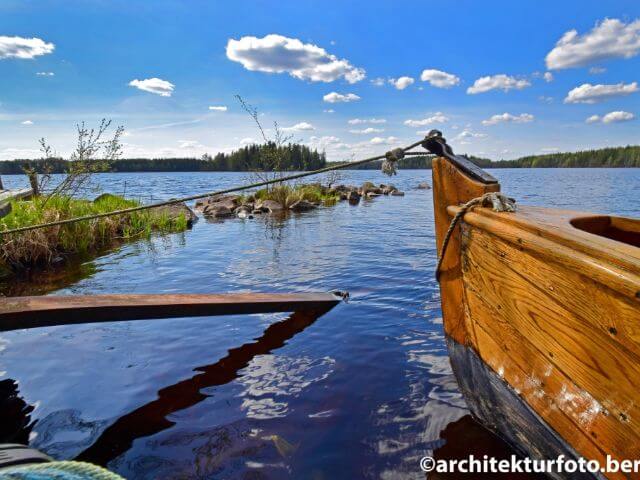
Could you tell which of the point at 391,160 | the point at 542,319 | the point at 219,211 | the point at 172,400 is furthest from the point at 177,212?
the point at 542,319

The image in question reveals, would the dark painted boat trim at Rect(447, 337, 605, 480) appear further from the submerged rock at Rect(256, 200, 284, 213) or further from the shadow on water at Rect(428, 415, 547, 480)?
the submerged rock at Rect(256, 200, 284, 213)

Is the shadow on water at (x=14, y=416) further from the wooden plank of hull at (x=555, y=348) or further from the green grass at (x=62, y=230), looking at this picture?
the green grass at (x=62, y=230)

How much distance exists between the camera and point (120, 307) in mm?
3092

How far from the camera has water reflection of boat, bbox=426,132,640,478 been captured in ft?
4.07

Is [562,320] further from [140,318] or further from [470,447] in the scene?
[140,318]

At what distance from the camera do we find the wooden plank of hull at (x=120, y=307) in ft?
9.39

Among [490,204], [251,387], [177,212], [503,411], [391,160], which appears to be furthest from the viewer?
[177,212]

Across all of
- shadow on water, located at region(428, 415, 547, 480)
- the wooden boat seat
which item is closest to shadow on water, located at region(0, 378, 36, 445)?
shadow on water, located at region(428, 415, 547, 480)

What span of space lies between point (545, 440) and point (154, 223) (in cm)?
1066

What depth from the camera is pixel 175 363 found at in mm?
3262

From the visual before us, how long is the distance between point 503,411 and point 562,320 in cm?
84

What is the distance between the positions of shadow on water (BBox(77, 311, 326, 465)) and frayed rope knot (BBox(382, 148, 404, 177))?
1.91m

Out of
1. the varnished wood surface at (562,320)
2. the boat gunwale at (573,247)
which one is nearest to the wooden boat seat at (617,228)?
the varnished wood surface at (562,320)

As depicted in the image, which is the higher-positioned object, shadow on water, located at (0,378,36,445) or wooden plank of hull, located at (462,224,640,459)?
wooden plank of hull, located at (462,224,640,459)
